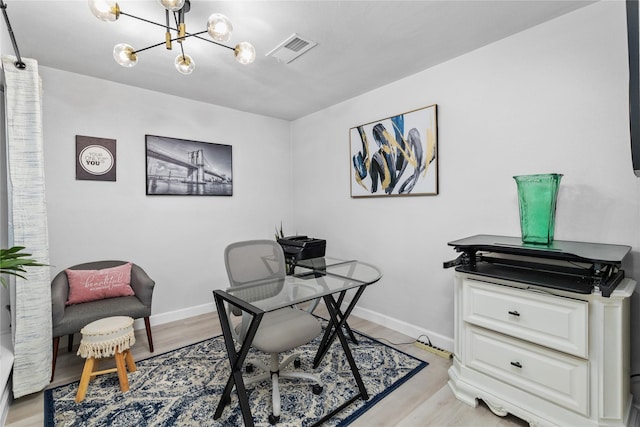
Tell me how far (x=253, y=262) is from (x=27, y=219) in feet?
4.89

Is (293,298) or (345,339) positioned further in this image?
(345,339)

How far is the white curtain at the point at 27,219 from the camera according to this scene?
1.96 metres

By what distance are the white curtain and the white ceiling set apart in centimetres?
45

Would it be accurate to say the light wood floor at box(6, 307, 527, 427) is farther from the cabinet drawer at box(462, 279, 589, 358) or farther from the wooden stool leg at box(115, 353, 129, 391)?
the cabinet drawer at box(462, 279, 589, 358)

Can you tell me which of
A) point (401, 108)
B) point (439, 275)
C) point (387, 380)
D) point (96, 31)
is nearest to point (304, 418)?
point (387, 380)

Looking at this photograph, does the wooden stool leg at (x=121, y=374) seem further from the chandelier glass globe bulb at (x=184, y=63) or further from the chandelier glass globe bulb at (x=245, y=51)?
the chandelier glass globe bulb at (x=245, y=51)

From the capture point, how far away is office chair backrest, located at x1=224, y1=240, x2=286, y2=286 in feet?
7.11

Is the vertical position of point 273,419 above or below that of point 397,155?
below

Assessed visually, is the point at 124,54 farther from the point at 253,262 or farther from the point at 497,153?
the point at 497,153

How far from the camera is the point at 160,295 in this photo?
332 cm

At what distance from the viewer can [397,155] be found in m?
3.01

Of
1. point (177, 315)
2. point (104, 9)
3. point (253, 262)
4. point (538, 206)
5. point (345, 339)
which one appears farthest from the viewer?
point (177, 315)

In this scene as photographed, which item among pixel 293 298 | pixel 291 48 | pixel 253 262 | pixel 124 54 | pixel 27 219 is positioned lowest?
pixel 293 298

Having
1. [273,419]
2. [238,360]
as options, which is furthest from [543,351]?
[238,360]
